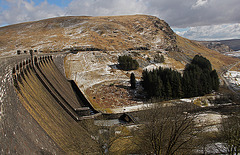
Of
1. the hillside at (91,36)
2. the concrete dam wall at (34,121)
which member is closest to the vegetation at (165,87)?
the concrete dam wall at (34,121)

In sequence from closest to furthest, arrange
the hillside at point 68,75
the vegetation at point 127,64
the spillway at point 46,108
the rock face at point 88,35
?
the hillside at point 68,75, the spillway at point 46,108, the vegetation at point 127,64, the rock face at point 88,35

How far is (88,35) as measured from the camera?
120m

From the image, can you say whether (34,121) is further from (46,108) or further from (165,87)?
(165,87)

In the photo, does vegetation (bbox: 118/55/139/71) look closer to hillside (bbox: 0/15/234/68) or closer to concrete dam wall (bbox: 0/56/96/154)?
hillside (bbox: 0/15/234/68)

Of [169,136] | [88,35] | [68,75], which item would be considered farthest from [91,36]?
[169,136]

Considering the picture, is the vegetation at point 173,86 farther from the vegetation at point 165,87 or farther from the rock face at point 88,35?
the rock face at point 88,35

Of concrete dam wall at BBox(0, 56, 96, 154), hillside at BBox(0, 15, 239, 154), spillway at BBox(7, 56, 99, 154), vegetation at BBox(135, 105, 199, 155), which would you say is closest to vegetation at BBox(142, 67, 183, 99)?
hillside at BBox(0, 15, 239, 154)

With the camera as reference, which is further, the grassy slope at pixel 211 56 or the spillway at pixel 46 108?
the grassy slope at pixel 211 56

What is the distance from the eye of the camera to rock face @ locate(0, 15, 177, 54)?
103438 mm

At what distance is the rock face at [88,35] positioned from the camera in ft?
339

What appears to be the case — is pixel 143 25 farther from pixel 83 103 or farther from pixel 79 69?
pixel 83 103

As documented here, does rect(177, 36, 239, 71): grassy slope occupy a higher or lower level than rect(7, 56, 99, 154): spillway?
higher

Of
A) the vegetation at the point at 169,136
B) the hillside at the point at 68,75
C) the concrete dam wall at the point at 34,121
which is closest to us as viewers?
the concrete dam wall at the point at 34,121

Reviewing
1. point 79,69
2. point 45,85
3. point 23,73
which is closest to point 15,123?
point 23,73
